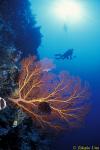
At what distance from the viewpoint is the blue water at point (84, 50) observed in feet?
101

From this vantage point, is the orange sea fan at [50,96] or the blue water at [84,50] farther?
the blue water at [84,50]

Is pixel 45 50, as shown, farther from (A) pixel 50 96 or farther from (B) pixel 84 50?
(A) pixel 50 96

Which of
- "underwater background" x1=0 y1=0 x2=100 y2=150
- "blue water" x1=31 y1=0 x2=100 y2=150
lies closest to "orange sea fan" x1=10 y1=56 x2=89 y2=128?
"underwater background" x1=0 y1=0 x2=100 y2=150

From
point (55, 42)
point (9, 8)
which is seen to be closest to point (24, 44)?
point (9, 8)

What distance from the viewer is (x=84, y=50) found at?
75.1 meters

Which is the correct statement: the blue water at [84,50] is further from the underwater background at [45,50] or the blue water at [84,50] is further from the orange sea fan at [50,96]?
the orange sea fan at [50,96]

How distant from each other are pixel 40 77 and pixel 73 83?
3.07 feet

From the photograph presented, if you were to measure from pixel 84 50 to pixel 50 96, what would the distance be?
71726mm

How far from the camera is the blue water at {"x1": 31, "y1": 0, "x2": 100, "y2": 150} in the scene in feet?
101

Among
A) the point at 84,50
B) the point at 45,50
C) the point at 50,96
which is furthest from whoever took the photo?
the point at 45,50

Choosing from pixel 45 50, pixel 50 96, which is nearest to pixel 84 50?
pixel 45 50

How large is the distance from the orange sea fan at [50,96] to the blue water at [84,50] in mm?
19319

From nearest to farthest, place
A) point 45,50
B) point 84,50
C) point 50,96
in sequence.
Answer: point 50,96, point 84,50, point 45,50

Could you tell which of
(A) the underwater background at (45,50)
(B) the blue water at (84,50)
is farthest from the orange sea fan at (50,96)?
(B) the blue water at (84,50)
